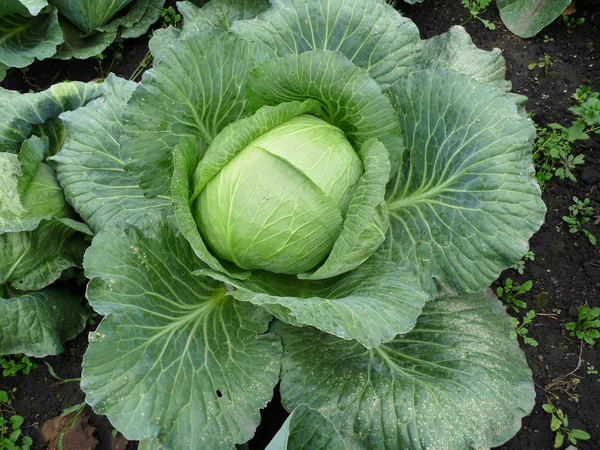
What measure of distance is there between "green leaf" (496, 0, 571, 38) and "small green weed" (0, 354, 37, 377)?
12.5 feet

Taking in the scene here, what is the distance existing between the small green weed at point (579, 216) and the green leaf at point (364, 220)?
1636 mm

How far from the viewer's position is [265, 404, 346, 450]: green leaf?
192 centimetres

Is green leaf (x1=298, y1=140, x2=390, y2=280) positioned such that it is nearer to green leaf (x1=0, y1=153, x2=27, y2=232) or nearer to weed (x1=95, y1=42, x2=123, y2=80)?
green leaf (x1=0, y1=153, x2=27, y2=232)

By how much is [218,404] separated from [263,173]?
3.07 ft

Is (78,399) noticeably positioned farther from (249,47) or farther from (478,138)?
(478,138)

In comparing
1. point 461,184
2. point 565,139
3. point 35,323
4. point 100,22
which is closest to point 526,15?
point 565,139

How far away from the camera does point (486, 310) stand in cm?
245

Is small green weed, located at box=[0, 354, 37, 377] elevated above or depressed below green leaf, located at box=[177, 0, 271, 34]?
below

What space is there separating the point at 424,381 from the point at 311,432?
0.55m

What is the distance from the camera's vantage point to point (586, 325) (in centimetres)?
287

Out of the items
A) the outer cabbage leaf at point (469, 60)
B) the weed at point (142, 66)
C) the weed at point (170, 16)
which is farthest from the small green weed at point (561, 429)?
the weed at point (170, 16)

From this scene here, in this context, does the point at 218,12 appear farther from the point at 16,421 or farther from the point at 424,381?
the point at 16,421

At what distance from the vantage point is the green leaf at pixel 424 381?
210 cm

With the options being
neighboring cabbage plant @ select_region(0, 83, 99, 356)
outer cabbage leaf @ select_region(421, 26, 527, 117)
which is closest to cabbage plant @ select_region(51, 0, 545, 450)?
outer cabbage leaf @ select_region(421, 26, 527, 117)
